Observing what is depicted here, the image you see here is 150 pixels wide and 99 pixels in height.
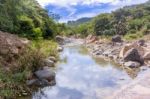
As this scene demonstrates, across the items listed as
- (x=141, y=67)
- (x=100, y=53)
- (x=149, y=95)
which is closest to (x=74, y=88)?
(x=149, y=95)

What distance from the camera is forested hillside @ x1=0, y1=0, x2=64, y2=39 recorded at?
20436mm

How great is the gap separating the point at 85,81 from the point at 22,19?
15008 mm

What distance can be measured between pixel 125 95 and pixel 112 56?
14323 mm

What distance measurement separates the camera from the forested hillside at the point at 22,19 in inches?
805

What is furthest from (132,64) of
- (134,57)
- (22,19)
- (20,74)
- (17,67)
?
(22,19)

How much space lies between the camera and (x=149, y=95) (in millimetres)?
15383

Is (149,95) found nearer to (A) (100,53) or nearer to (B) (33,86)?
(B) (33,86)

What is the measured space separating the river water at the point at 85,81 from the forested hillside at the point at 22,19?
4.86 m

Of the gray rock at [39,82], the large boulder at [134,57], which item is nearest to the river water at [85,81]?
the gray rock at [39,82]

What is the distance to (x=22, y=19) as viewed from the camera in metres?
32.4

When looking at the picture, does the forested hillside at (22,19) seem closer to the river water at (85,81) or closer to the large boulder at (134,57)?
the river water at (85,81)

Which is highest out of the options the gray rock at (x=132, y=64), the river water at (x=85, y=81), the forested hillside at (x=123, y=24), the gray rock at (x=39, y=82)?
the forested hillside at (x=123, y=24)

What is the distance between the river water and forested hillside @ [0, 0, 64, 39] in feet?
15.9

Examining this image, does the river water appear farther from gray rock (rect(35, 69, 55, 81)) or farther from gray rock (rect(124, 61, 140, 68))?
gray rock (rect(124, 61, 140, 68))
